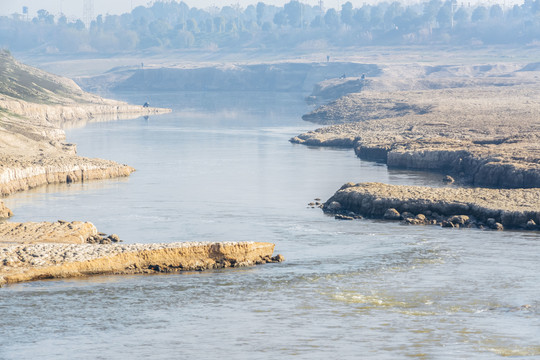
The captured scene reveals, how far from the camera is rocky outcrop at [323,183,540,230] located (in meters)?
50.6

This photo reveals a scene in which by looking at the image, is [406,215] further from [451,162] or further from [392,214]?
[451,162]

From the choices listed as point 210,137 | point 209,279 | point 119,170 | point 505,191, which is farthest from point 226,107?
point 209,279

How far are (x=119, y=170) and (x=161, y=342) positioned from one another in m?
44.5

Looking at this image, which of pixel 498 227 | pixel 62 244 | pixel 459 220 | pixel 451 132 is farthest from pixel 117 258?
pixel 451 132

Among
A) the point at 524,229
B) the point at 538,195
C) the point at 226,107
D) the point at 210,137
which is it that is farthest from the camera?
the point at 226,107

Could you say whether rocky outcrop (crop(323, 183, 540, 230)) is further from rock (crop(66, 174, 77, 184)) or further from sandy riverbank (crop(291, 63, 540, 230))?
rock (crop(66, 174, 77, 184))

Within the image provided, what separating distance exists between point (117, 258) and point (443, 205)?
21.5m

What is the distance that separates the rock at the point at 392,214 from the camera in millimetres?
52875

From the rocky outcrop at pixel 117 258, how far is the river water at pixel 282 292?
65cm

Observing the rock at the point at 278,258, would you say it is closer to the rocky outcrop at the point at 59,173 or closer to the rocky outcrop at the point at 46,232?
the rocky outcrop at the point at 46,232

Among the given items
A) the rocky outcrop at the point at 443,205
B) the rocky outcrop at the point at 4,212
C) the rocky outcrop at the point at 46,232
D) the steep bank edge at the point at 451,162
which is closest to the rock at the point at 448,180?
the steep bank edge at the point at 451,162

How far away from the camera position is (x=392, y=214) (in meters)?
53.0

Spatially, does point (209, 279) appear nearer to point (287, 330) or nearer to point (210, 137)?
point (287, 330)

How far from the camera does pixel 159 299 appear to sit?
3547cm
